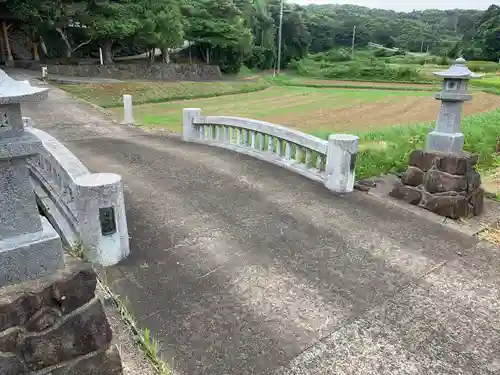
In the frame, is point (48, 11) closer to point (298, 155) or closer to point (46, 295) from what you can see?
point (298, 155)

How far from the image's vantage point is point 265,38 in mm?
56844

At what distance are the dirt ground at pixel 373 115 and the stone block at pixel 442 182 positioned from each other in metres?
12.7

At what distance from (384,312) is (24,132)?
11.4 feet

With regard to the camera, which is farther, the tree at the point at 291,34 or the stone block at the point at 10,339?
the tree at the point at 291,34

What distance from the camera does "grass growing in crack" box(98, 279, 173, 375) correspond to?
11.2 feet

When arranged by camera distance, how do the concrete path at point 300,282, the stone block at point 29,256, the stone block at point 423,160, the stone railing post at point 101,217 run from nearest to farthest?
1. the stone block at point 29,256
2. the concrete path at point 300,282
3. the stone railing post at point 101,217
4. the stone block at point 423,160

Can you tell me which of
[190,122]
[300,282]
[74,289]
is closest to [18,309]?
[74,289]

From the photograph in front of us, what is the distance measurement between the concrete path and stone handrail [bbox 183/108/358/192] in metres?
0.41

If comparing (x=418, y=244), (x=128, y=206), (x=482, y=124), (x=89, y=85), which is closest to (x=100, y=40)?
(x=89, y=85)

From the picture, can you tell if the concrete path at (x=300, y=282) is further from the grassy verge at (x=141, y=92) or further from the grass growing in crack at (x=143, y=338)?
the grassy verge at (x=141, y=92)

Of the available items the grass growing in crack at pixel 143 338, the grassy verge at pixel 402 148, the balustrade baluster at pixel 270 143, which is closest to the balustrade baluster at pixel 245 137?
the balustrade baluster at pixel 270 143

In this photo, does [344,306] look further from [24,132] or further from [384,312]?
[24,132]

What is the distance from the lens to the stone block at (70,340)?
2.70m

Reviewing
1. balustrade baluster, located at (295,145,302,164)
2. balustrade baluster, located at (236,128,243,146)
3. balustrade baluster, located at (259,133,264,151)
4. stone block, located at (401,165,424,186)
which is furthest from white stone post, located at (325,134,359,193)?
balustrade baluster, located at (236,128,243,146)
